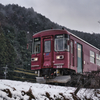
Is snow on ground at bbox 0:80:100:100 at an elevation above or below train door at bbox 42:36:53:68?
below

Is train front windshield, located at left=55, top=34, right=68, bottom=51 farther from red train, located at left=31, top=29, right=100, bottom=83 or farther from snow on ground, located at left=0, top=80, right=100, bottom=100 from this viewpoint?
snow on ground, located at left=0, top=80, right=100, bottom=100

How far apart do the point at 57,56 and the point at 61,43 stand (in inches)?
31.1

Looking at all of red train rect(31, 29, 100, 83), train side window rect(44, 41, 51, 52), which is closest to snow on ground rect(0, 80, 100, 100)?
red train rect(31, 29, 100, 83)

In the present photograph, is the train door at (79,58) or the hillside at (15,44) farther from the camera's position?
the hillside at (15,44)

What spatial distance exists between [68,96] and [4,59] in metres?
17.7

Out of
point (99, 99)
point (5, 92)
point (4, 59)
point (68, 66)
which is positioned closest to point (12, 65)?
point (4, 59)

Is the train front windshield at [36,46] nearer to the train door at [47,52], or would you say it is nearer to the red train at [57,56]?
the red train at [57,56]

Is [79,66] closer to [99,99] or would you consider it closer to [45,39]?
[45,39]

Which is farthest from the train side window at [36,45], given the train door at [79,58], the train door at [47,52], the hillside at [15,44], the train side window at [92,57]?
the train side window at [92,57]

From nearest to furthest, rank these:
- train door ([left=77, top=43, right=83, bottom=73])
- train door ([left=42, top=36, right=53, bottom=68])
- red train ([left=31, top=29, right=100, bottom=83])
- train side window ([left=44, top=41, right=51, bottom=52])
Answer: red train ([left=31, top=29, right=100, bottom=83]) < train door ([left=42, top=36, right=53, bottom=68]) < train side window ([left=44, top=41, right=51, bottom=52]) < train door ([left=77, top=43, right=83, bottom=73])

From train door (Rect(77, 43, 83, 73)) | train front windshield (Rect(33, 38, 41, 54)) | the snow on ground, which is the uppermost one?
train front windshield (Rect(33, 38, 41, 54))

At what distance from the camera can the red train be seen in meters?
10.8

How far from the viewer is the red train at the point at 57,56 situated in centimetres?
1075

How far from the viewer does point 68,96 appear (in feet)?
22.4
